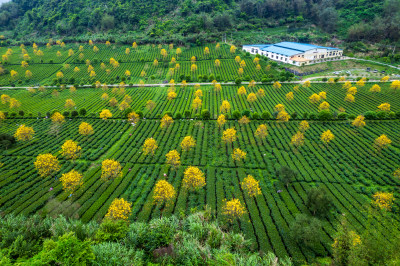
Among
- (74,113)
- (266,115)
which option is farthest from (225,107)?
(74,113)

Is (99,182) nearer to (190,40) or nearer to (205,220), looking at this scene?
(205,220)

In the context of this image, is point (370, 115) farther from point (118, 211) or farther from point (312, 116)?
point (118, 211)

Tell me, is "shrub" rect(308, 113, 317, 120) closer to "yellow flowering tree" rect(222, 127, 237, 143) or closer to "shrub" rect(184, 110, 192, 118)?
"yellow flowering tree" rect(222, 127, 237, 143)

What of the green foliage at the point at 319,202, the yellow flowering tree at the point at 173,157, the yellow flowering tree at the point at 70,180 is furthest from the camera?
the yellow flowering tree at the point at 173,157

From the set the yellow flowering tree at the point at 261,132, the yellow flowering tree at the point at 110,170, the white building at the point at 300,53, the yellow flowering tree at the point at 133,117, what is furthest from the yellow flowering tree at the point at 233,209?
the white building at the point at 300,53

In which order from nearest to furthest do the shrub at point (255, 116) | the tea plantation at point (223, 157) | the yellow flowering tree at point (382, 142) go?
the tea plantation at point (223, 157) < the yellow flowering tree at point (382, 142) < the shrub at point (255, 116)

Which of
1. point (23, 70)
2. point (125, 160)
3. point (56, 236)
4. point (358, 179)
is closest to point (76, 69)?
point (23, 70)

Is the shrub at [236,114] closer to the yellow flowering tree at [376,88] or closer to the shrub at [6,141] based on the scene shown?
the yellow flowering tree at [376,88]
